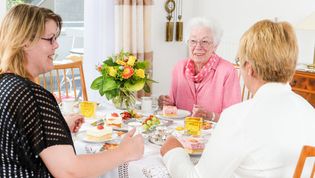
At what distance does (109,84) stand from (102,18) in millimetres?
1599

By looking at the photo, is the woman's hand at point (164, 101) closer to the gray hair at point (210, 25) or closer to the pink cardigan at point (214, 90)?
the pink cardigan at point (214, 90)

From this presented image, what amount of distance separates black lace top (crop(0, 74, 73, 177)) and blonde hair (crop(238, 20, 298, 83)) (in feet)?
2.17

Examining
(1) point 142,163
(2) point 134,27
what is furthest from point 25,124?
(2) point 134,27

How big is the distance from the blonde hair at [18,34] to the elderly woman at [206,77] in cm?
134

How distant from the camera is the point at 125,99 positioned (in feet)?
7.48

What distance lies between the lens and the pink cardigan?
2537mm

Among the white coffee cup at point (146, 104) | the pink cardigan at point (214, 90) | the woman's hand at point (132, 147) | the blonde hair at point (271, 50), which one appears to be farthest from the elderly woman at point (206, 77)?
the blonde hair at point (271, 50)

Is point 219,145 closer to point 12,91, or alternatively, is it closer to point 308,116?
point 308,116

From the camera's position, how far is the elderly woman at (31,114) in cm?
119

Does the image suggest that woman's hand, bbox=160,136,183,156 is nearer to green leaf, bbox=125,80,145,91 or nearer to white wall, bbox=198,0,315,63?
green leaf, bbox=125,80,145,91

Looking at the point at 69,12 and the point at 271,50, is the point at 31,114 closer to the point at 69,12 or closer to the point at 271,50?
the point at 271,50

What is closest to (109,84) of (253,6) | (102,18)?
(102,18)

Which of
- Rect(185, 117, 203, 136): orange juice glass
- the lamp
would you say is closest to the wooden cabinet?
the lamp

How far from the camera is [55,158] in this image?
1202 millimetres
